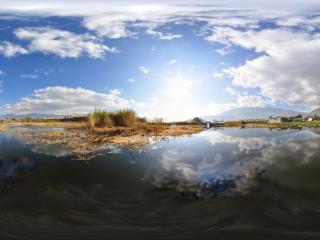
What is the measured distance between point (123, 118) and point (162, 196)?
19.5 meters

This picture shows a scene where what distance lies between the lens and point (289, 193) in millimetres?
8773

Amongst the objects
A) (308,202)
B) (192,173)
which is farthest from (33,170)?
(308,202)

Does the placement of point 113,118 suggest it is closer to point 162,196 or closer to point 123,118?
point 123,118

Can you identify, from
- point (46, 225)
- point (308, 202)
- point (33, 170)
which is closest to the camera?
point (46, 225)

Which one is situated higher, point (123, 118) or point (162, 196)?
point (123, 118)

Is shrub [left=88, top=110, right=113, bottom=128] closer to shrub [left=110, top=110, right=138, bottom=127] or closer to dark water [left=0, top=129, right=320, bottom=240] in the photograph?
shrub [left=110, top=110, right=138, bottom=127]

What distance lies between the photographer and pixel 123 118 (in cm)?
2803

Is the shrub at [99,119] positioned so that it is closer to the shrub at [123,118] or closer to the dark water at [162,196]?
the shrub at [123,118]

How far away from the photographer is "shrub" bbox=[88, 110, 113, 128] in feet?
89.4

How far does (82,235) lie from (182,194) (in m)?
3.05

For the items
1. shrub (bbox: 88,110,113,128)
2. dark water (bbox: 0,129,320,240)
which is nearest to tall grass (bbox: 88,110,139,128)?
shrub (bbox: 88,110,113,128)

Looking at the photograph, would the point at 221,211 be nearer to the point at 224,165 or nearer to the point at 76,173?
the point at 224,165

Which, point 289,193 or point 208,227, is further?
point 289,193

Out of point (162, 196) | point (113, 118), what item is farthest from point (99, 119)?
point (162, 196)
